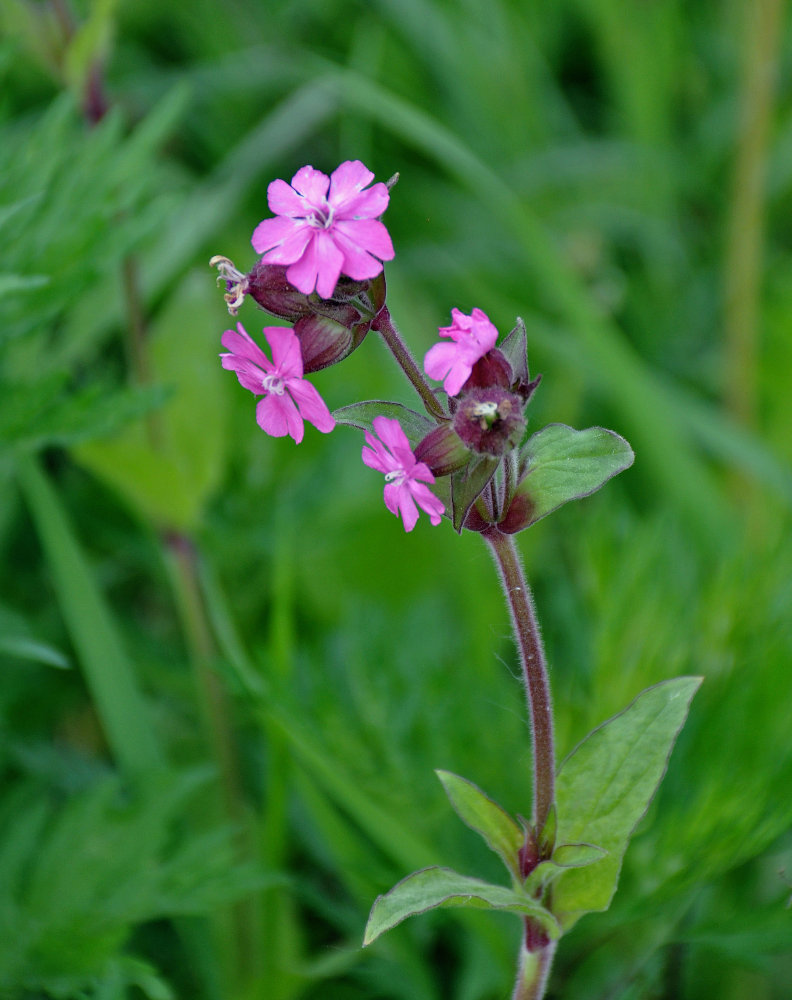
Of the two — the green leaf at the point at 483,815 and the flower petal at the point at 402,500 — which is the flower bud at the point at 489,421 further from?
the green leaf at the point at 483,815

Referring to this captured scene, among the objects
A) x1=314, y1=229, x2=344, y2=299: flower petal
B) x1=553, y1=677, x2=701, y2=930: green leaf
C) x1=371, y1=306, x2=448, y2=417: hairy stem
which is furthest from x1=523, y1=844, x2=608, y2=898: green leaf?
x1=314, y1=229, x2=344, y2=299: flower petal

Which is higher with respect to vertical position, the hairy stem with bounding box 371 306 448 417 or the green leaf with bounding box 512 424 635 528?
the hairy stem with bounding box 371 306 448 417

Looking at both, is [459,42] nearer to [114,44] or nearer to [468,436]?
[114,44]

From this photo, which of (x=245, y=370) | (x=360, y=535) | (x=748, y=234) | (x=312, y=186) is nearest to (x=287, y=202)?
(x=312, y=186)

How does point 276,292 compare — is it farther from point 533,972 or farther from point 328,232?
point 533,972

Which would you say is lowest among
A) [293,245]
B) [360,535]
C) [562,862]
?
A: [360,535]

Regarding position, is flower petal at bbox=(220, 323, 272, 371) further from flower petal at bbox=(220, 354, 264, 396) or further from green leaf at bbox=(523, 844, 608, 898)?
green leaf at bbox=(523, 844, 608, 898)
